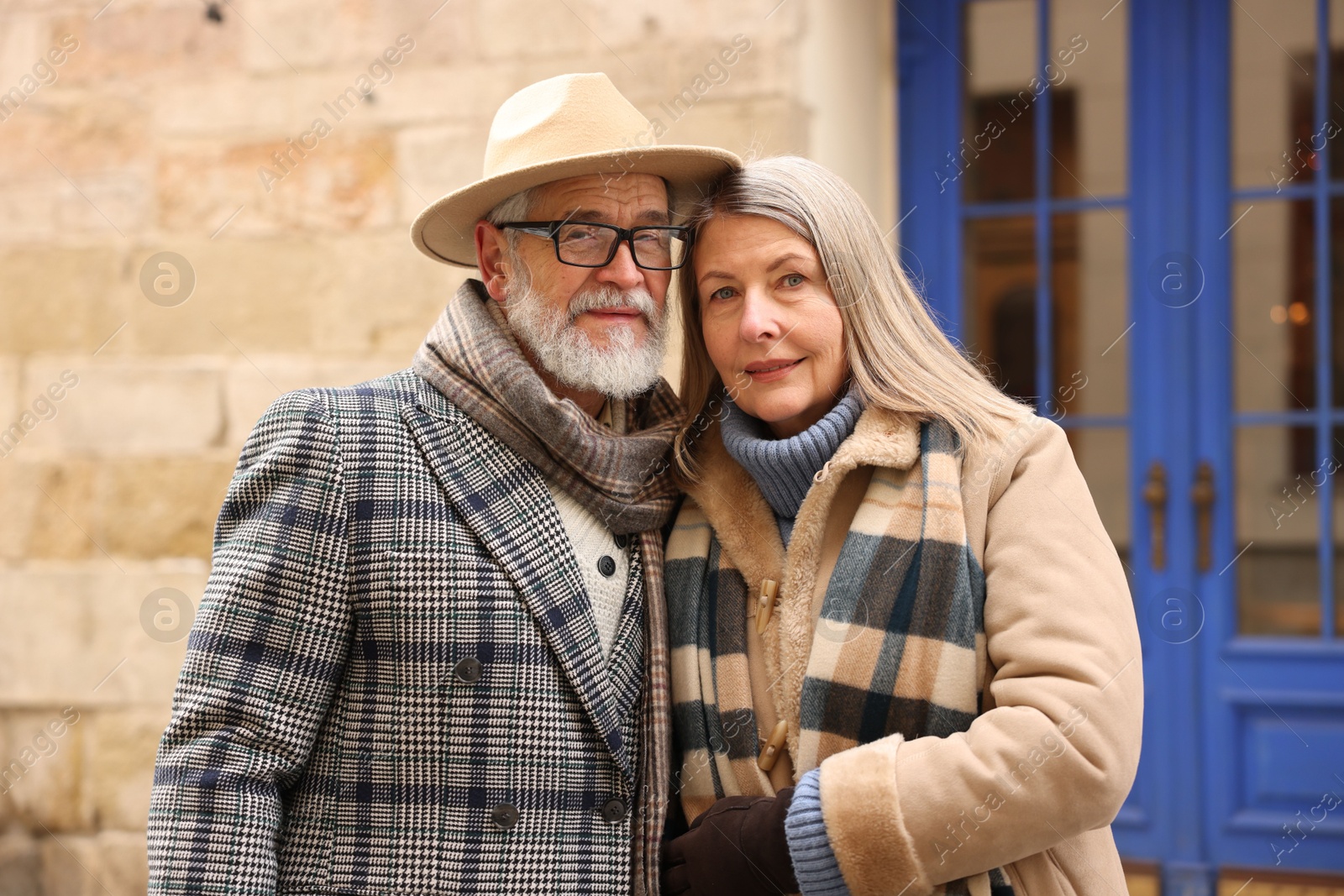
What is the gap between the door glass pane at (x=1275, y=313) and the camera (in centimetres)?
355

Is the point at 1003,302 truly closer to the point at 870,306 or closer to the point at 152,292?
the point at 870,306

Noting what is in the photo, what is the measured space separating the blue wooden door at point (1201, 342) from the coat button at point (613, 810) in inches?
86.6

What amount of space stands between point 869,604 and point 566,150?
3.00 ft

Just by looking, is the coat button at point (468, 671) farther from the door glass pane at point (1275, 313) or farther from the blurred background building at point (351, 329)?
the door glass pane at point (1275, 313)

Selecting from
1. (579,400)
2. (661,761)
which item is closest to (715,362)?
(579,400)

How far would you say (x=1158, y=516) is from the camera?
357cm

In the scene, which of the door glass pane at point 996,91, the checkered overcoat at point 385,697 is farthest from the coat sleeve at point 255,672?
the door glass pane at point 996,91

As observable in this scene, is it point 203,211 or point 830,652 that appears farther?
point 203,211

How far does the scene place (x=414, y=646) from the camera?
1723 millimetres

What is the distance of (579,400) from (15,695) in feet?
8.26

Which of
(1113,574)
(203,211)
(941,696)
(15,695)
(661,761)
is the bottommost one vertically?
(15,695)

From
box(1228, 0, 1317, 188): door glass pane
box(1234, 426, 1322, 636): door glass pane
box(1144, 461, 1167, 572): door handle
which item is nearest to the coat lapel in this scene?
box(1144, 461, 1167, 572): door handle

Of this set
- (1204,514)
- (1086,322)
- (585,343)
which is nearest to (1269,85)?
(1086,322)

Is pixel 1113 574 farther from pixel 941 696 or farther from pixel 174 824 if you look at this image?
pixel 174 824
